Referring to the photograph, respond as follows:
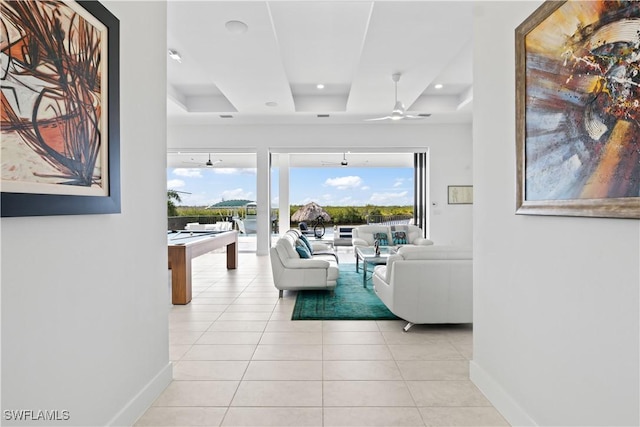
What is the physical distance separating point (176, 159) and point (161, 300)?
9577mm

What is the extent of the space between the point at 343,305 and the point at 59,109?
134 inches

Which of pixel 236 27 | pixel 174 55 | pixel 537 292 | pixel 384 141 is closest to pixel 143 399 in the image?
pixel 537 292

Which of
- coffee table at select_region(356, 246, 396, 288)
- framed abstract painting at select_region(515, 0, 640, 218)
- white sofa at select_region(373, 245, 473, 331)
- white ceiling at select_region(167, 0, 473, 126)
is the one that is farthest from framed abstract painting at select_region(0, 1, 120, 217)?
coffee table at select_region(356, 246, 396, 288)

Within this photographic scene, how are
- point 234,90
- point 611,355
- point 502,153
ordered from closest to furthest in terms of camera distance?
1. point 611,355
2. point 502,153
3. point 234,90

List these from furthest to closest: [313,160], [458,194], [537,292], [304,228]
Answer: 1. [313,160]
2. [304,228]
3. [458,194]
4. [537,292]

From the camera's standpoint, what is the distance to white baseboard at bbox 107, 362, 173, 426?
68.7 inches

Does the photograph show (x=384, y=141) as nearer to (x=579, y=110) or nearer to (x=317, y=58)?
(x=317, y=58)

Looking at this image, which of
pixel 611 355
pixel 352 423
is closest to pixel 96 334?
pixel 352 423

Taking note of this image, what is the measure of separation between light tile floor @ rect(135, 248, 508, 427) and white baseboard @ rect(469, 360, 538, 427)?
0.17 feet

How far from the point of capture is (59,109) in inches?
52.1

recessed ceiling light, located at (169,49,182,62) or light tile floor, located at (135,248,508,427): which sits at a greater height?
recessed ceiling light, located at (169,49,182,62)

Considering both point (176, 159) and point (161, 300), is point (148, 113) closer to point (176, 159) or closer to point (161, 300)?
point (161, 300)

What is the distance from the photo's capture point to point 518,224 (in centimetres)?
176

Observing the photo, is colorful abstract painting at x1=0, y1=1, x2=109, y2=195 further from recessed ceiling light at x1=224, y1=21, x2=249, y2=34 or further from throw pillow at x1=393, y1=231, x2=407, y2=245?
throw pillow at x1=393, y1=231, x2=407, y2=245
